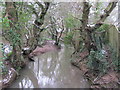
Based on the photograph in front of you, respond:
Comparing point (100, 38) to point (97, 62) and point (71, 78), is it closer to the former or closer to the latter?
point (97, 62)

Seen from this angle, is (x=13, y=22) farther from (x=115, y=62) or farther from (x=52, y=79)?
(x=115, y=62)

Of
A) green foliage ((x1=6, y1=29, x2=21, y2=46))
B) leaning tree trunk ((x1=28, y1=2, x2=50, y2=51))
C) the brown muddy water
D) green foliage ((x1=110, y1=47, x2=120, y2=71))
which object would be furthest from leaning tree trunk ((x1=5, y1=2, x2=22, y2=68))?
green foliage ((x1=110, y1=47, x2=120, y2=71))

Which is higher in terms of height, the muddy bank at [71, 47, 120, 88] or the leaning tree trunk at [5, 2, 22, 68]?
the leaning tree trunk at [5, 2, 22, 68]

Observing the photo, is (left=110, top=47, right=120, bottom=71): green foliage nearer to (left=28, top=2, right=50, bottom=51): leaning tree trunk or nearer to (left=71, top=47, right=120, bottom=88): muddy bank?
(left=71, top=47, right=120, bottom=88): muddy bank

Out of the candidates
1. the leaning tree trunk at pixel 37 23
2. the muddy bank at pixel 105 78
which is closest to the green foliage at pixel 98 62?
the muddy bank at pixel 105 78

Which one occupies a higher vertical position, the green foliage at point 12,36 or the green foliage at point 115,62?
the green foliage at point 12,36

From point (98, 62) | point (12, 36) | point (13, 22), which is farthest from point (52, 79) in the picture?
point (13, 22)

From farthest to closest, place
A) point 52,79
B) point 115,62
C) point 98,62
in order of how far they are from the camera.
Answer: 1. point 52,79
2. point 98,62
3. point 115,62

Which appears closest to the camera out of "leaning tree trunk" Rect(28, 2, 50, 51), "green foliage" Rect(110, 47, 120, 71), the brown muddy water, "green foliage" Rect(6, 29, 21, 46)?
"green foliage" Rect(110, 47, 120, 71)

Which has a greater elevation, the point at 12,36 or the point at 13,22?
the point at 13,22

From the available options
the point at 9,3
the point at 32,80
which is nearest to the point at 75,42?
the point at 32,80

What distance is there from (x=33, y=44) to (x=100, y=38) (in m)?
3.88

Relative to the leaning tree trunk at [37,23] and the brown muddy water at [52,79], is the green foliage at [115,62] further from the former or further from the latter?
the leaning tree trunk at [37,23]

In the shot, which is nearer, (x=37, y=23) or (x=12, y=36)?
(x=12, y=36)
